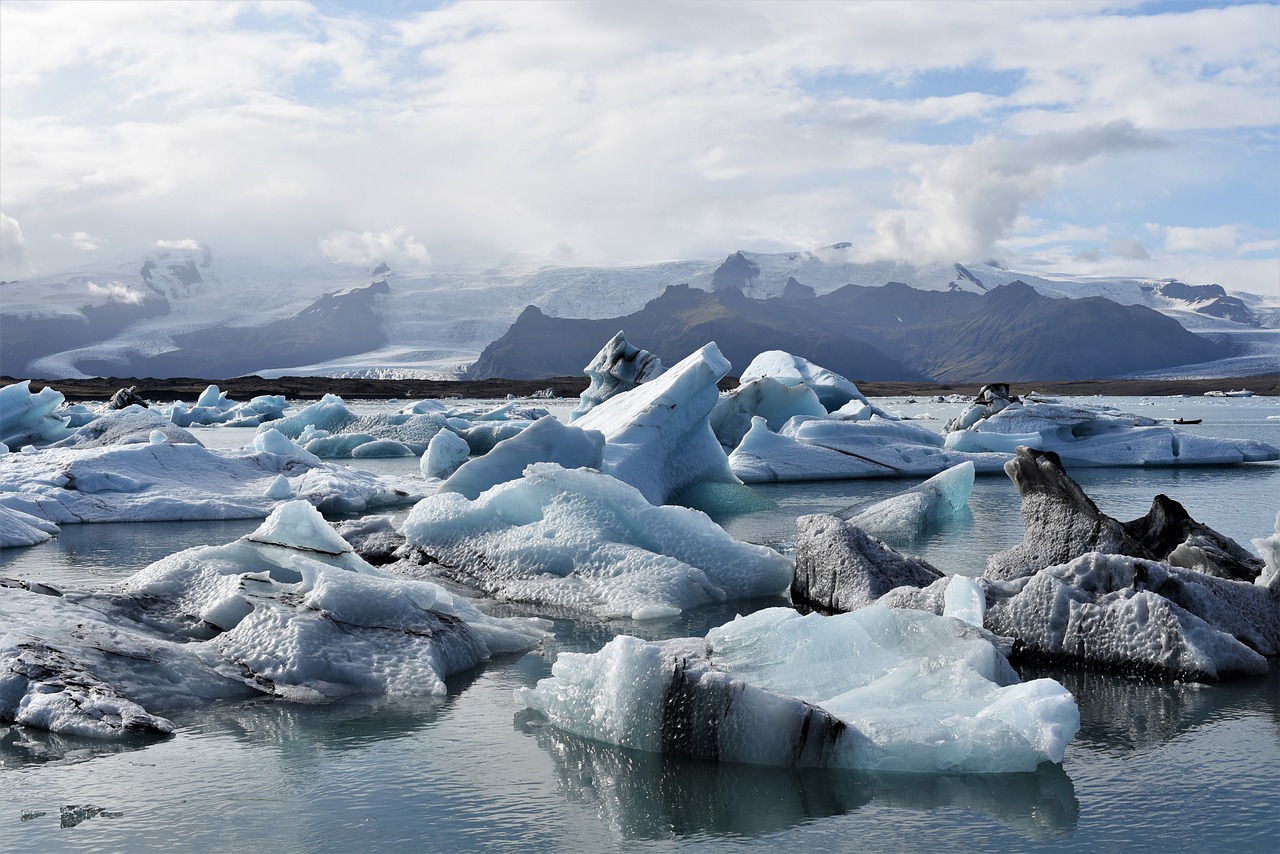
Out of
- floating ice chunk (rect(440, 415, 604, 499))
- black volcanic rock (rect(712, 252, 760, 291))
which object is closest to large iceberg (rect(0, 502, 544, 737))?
floating ice chunk (rect(440, 415, 604, 499))

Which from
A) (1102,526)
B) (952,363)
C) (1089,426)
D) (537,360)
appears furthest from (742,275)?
(1102,526)

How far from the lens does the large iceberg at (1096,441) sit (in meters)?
16.2

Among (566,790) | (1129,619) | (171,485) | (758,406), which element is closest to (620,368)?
(758,406)

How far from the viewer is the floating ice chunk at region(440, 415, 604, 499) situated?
29.5ft

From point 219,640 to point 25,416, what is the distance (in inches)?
597

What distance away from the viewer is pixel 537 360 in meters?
105

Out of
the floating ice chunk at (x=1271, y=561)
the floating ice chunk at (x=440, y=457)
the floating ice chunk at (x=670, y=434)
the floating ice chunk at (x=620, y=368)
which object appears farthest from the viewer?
the floating ice chunk at (x=620, y=368)

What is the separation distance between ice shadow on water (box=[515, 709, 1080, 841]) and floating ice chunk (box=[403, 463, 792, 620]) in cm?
234

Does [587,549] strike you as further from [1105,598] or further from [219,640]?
[1105,598]

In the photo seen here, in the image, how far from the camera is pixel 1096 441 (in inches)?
672

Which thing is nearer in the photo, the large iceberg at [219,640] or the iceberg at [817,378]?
the large iceberg at [219,640]

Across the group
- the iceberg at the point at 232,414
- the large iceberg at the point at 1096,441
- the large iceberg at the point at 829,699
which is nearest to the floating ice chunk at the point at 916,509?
the large iceberg at the point at 829,699

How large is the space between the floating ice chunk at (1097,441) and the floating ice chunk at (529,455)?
25.7 feet

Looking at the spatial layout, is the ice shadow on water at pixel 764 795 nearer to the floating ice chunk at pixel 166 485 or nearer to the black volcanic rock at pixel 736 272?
the floating ice chunk at pixel 166 485
